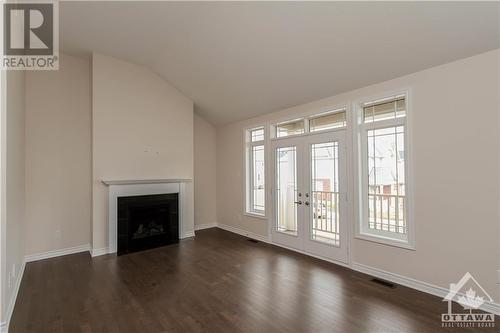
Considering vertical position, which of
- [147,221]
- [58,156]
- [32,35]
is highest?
[32,35]

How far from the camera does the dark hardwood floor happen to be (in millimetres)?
2475

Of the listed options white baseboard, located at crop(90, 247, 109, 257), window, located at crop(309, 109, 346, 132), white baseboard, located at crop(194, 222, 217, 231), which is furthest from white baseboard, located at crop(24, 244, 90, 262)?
window, located at crop(309, 109, 346, 132)

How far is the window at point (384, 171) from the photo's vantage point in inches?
134

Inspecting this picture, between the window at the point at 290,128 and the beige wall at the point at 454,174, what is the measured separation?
153 centimetres

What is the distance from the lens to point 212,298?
298 centimetres

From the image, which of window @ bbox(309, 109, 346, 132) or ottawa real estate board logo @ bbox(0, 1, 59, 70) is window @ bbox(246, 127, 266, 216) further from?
ottawa real estate board logo @ bbox(0, 1, 59, 70)

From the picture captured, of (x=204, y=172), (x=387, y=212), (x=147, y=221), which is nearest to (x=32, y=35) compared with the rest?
(x=147, y=221)

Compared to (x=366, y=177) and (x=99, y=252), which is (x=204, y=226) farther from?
(x=366, y=177)

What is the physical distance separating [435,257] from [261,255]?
2.57m

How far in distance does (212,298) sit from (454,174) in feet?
10.4

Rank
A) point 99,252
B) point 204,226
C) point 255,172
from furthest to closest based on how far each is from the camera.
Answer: point 204,226, point 255,172, point 99,252

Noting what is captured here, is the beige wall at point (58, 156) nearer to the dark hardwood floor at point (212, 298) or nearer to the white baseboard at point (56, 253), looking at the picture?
the white baseboard at point (56, 253)

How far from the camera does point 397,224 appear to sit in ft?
11.4

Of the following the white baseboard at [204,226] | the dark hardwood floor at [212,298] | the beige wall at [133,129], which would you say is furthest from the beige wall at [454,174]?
the white baseboard at [204,226]
